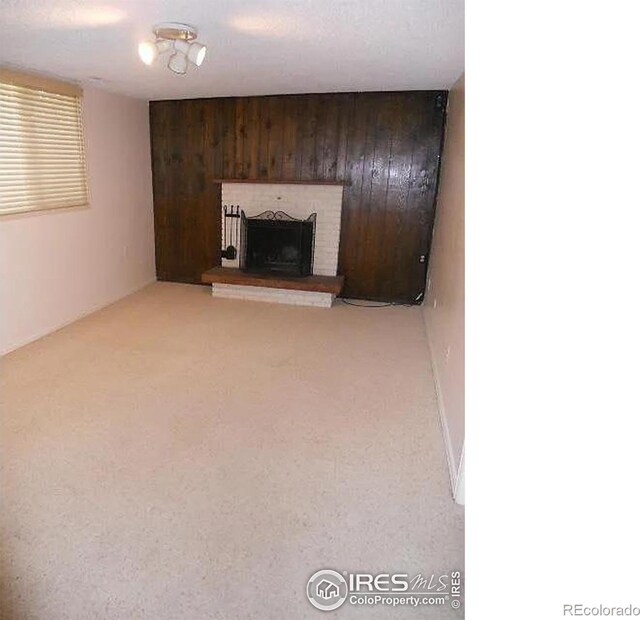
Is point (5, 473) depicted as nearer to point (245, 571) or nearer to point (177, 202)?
point (245, 571)

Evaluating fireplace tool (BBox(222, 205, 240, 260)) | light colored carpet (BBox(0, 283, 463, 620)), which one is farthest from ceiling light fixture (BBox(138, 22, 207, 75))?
fireplace tool (BBox(222, 205, 240, 260))

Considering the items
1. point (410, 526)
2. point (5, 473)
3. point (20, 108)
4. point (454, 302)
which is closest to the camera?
point (410, 526)

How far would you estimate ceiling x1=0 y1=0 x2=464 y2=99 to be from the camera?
2.02 m

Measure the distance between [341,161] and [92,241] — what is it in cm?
267

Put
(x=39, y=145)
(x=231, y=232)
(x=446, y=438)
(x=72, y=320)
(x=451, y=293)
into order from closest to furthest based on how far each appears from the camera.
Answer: (x=446, y=438) → (x=451, y=293) → (x=39, y=145) → (x=72, y=320) → (x=231, y=232)

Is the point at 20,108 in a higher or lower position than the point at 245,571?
higher

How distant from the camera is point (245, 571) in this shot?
5.45ft

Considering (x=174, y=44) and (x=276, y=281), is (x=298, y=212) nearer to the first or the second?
(x=276, y=281)

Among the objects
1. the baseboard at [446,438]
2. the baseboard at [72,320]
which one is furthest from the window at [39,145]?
the baseboard at [446,438]

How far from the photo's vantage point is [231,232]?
5105mm

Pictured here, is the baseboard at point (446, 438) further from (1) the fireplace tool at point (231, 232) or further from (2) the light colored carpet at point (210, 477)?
(1) the fireplace tool at point (231, 232)

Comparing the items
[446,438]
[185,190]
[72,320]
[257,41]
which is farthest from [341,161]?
[446,438]
